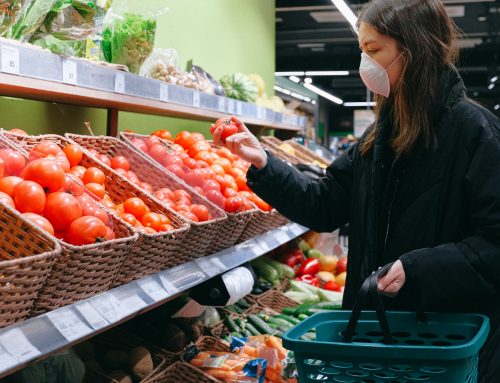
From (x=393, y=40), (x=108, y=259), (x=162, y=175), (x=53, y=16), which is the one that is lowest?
(x=108, y=259)

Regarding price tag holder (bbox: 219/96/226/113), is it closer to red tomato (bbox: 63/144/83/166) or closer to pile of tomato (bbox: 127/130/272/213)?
pile of tomato (bbox: 127/130/272/213)

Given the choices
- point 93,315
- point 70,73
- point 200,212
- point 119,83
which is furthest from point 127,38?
point 93,315

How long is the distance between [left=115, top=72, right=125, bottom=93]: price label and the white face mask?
2.81 feet

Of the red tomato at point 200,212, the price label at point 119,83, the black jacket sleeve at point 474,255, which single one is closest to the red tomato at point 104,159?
the price label at point 119,83

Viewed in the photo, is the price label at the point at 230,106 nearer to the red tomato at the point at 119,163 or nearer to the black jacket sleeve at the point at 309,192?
the red tomato at the point at 119,163

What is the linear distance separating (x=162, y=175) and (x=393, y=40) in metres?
1.12

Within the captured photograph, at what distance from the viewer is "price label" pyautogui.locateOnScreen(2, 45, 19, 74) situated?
1.58m

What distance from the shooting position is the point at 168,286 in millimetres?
1842

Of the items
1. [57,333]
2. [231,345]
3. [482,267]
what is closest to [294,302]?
[231,345]

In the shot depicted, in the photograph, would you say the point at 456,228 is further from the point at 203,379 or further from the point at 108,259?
the point at 203,379

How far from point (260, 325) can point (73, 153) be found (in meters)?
1.41

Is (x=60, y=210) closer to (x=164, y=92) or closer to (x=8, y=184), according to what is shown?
(x=8, y=184)

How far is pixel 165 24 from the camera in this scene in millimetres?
3604

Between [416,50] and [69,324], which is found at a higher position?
[416,50]
